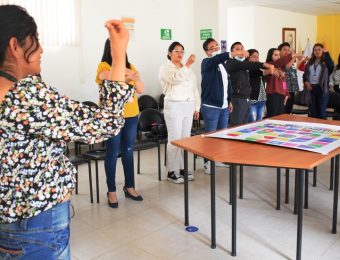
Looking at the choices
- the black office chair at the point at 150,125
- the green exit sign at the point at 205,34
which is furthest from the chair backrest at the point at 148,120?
the green exit sign at the point at 205,34

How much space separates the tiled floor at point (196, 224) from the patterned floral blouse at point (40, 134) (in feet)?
4.96

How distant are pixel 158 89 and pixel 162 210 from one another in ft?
11.8

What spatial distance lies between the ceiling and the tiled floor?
596 cm

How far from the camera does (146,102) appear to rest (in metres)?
5.95

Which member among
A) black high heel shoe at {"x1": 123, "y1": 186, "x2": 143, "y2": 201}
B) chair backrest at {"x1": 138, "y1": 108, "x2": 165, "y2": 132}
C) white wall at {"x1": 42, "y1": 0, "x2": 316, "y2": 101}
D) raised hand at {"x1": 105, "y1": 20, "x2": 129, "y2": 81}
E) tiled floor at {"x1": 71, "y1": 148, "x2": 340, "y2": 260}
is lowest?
tiled floor at {"x1": 71, "y1": 148, "x2": 340, "y2": 260}

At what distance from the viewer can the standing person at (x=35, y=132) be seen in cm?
103

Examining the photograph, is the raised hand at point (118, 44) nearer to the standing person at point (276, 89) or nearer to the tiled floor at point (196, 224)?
the tiled floor at point (196, 224)

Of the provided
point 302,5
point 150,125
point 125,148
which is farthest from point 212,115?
point 302,5

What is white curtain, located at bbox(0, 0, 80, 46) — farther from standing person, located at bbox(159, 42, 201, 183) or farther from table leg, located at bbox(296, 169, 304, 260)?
table leg, located at bbox(296, 169, 304, 260)

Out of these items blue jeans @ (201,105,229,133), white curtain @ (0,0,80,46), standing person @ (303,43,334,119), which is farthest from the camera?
standing person @ (303,43,334,119)

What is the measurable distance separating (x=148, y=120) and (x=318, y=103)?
10.7 ft

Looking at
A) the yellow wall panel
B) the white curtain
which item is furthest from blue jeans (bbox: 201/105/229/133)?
the yellow wall panel

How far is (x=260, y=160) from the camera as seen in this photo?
2174 mm

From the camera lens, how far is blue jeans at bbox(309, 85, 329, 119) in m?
6.26
